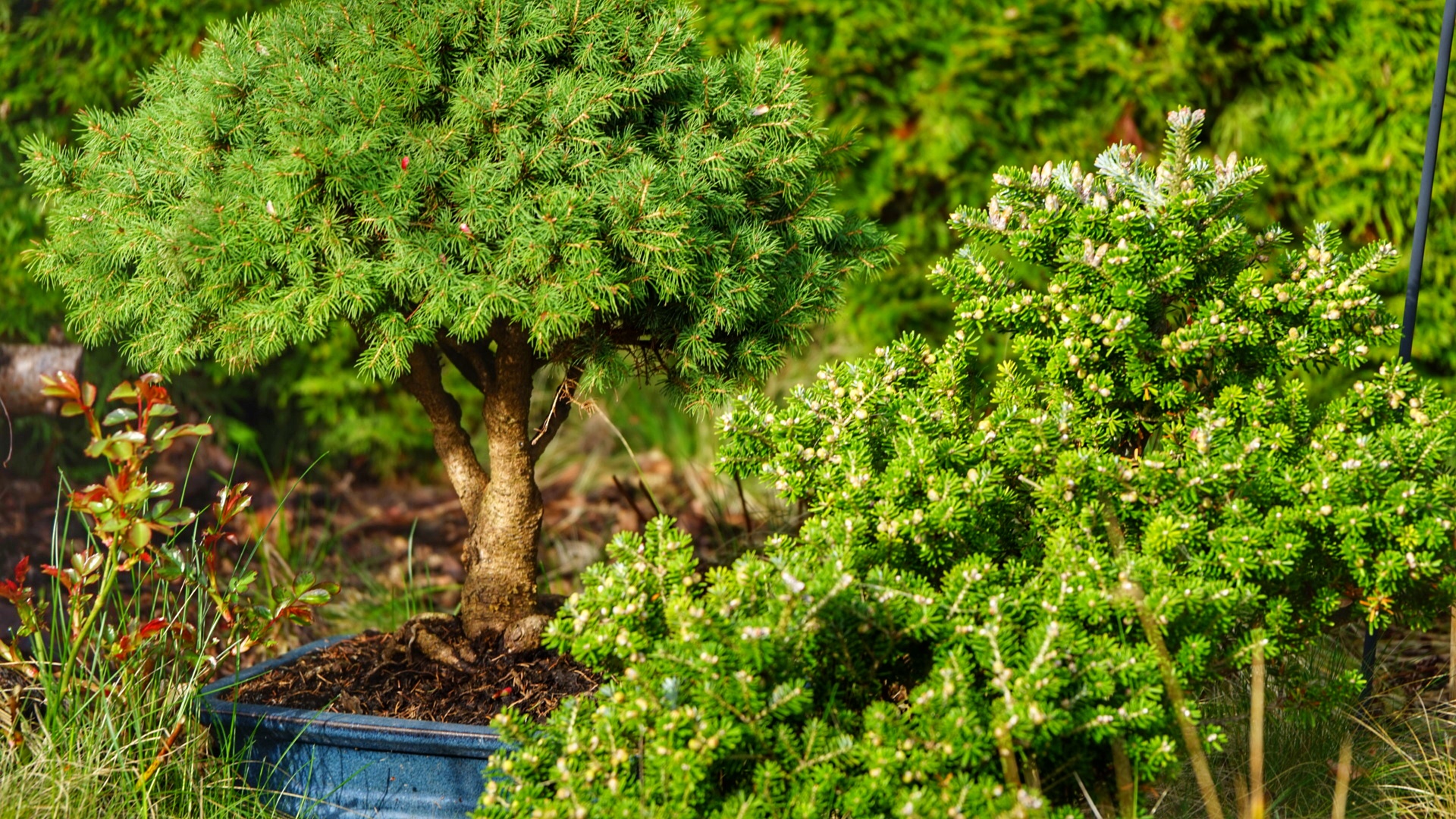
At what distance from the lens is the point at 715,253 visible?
207 cm

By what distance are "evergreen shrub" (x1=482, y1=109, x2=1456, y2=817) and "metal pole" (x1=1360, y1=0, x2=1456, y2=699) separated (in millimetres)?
309

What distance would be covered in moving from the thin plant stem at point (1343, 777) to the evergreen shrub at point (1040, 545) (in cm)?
17

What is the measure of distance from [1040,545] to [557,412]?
1078 millimetres

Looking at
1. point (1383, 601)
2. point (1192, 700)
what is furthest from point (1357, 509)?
point (1192, 700)

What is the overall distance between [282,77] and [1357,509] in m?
1.93

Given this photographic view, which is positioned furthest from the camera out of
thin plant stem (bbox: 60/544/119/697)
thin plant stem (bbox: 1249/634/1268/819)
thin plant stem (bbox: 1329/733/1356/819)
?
thin plant stem (bbox: 60/544/119/697)

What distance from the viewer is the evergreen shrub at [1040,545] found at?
63.1 inches

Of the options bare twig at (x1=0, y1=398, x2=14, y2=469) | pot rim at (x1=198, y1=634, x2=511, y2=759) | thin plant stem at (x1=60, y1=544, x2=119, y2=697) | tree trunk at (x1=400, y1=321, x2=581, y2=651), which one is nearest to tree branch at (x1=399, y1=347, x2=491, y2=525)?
tree trunk at (x1=400, y1=321, x2=581, y2=651)

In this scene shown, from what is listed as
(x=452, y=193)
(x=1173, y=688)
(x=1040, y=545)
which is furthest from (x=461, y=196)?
(x=1173, y=688)

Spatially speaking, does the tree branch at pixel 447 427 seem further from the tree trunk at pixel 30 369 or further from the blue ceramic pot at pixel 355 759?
the tree trunk at pixel 30 369

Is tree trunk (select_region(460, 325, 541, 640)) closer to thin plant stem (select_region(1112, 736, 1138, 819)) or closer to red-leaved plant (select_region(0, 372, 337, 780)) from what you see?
red-leaved plant (select_region(0, 372, 337, 780))

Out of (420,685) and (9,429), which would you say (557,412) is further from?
(9,429)

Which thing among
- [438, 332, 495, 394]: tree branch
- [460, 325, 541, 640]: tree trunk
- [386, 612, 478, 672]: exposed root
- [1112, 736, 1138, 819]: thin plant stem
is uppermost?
[438, 332, 495, 394]: tree branch

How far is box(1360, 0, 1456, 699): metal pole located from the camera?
2.29 m
